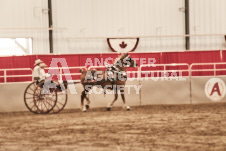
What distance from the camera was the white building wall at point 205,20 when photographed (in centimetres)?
1831

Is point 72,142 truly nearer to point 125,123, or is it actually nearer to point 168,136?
point 168,136

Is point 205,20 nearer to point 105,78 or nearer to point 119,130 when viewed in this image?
point 105,78

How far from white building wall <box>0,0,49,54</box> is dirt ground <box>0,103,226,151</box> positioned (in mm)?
5549

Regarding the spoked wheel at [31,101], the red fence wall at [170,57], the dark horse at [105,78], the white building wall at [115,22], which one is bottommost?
the spoked wheel at [31,101]

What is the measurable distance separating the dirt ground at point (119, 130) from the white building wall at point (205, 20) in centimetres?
634

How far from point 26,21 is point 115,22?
3881 mm

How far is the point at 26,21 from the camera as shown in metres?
17.4

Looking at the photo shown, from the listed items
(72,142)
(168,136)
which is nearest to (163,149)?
(168,136)

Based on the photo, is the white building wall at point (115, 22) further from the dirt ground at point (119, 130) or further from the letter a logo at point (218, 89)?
the dirt ground at point (119, 130)

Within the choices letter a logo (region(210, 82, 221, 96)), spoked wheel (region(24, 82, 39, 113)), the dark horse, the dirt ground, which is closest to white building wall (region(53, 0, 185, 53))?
letter a logo (region(210, 82, 221, 96))

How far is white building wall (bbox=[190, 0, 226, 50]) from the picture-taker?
1831 cm

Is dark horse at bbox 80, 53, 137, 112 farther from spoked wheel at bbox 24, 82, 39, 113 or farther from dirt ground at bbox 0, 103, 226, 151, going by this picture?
spoked wheel at bbox 24, 82, 39, 113

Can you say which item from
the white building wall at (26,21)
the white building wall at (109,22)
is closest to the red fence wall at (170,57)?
the white building wall at (109,22)

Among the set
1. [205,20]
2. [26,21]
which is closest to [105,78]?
[26,21]
